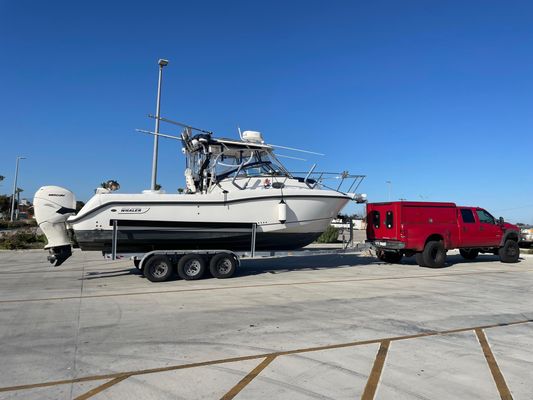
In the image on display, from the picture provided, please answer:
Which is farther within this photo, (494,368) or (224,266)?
(224,266)

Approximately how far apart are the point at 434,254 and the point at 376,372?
1080 cm

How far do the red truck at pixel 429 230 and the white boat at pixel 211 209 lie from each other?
1.86 meters

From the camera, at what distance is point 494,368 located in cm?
479

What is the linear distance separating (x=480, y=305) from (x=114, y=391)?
6.93 metres

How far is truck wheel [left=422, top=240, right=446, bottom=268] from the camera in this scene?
14.2m

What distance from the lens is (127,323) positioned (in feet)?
21.7

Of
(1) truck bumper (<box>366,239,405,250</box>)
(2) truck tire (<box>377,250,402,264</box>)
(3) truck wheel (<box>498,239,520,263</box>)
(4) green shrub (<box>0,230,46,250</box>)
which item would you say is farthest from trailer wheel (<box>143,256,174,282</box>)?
(4) green shrub (<box>0,230,46,250</box>)

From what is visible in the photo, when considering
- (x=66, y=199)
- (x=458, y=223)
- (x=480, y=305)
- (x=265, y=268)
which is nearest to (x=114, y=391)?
(x=480, y=305)

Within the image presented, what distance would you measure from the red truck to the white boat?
1861 mm

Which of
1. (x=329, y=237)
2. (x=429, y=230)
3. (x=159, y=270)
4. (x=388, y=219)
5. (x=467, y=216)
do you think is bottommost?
(x=159, y=270)

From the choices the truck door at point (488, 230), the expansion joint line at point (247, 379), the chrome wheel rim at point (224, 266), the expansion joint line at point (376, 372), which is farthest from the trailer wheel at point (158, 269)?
the truck door at point (488, 230)

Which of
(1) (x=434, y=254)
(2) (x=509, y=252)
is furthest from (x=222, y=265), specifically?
(2) (x=509, y=252)

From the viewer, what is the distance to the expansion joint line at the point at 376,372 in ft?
13.2

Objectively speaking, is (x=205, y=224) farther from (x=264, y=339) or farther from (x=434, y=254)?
(x=434, y=254)
